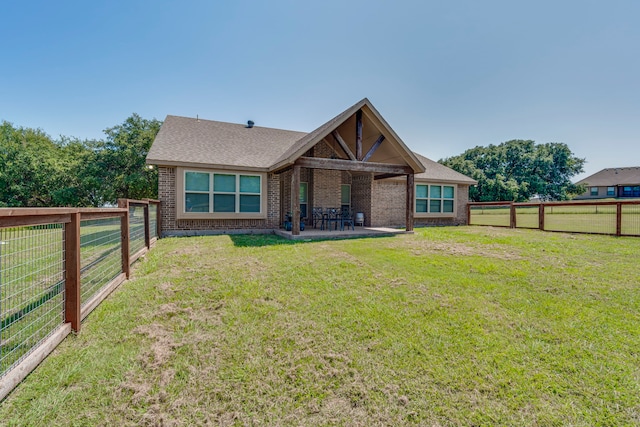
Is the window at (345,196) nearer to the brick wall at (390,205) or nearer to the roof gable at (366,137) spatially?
the brick wall at (390,205)

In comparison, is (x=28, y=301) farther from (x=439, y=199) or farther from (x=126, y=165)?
(x=126, y=165)

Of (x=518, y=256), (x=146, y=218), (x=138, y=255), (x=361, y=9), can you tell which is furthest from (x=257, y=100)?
(x=518, y=256)

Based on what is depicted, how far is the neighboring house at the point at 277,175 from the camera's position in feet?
31.9

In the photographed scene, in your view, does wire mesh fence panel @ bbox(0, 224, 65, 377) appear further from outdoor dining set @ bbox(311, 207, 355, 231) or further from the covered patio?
outdoor dining set @ bbox(311, 207, 355, 231)

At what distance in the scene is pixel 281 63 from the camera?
12.6 m

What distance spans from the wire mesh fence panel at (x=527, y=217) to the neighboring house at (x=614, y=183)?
149ft

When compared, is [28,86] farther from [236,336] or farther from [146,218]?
[236,336]

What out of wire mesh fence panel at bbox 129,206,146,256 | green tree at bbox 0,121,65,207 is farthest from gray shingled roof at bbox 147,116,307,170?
green tree at bbox 0,121,65,207

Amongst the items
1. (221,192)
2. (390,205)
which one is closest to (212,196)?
(221,192)

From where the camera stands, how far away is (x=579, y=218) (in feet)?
40.8

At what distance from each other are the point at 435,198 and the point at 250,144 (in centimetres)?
1003

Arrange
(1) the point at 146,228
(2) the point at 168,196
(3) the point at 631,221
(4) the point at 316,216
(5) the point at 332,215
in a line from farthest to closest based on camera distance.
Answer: (5) the point at 332,215
(4) the point at 316,216
(2) the point at 168,196
(3) the point at 631,221
(1) the point at 146,228

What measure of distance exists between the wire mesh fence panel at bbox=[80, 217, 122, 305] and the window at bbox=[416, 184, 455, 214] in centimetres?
1297

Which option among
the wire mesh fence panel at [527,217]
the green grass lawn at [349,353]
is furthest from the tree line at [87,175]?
the wire mesh fence panel at [527,217]
